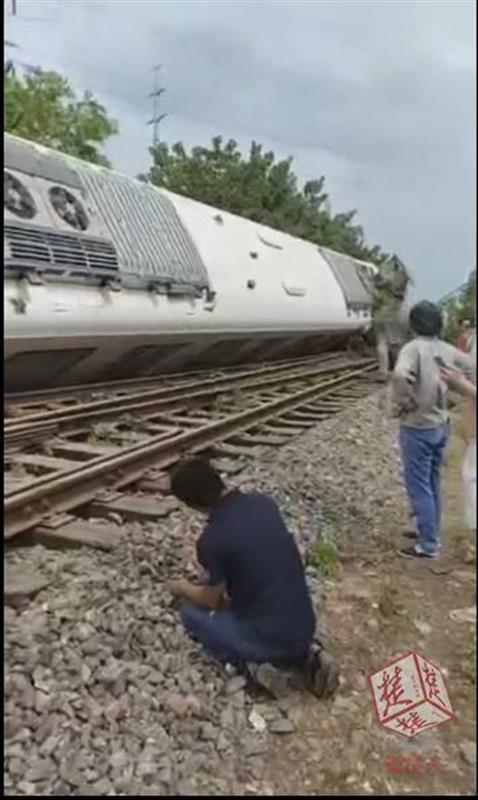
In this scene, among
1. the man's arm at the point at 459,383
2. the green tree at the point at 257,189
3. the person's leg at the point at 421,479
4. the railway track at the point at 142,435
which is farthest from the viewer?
the railway track at the point at 142,435

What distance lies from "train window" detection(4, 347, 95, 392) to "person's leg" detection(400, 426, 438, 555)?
3.08 ft

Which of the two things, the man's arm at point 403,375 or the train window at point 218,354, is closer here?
the man's arm at point 403,375

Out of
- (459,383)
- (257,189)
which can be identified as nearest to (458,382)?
(459,383)

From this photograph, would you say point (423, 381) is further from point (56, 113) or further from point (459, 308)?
point (56, 113)

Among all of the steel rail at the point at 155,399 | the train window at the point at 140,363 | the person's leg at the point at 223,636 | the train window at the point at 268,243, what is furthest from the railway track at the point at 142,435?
the person's leg at the point at 223,636

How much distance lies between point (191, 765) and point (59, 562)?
715 mm

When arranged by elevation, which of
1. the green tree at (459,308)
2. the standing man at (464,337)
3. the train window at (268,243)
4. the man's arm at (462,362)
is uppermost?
the train window at (268,243)

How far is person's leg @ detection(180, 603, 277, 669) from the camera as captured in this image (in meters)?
1.15

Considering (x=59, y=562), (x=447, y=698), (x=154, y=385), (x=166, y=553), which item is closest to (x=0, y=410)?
(x=166, y=553)

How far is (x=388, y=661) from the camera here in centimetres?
97

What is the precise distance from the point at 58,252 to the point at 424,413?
5.34ft

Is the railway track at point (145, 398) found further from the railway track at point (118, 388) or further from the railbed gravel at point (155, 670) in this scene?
the railbed gravel at point (155, 670)

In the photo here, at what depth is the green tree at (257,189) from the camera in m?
1.08

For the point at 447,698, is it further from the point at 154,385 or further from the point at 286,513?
the point at 154,385
